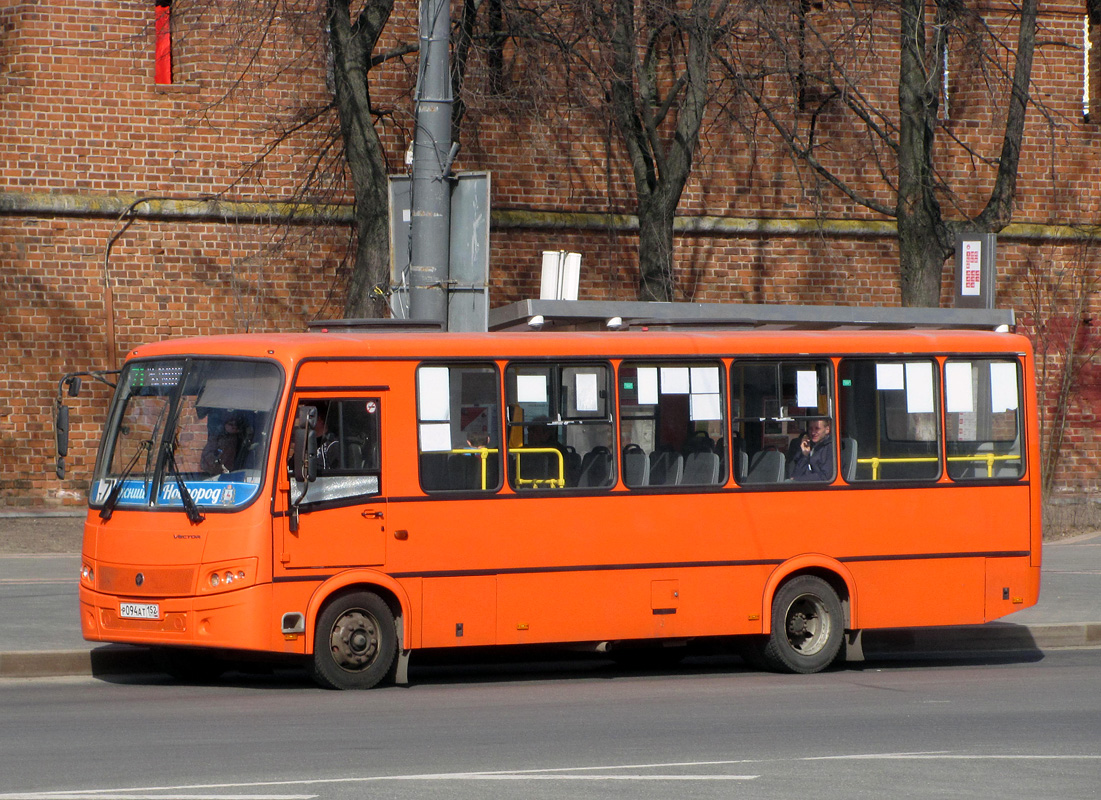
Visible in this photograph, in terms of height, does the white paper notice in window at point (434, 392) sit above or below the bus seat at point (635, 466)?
above

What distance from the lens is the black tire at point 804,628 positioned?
473 inches

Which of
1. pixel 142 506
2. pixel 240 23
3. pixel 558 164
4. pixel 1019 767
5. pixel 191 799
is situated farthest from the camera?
pixel 558 164

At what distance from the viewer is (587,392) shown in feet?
38.0

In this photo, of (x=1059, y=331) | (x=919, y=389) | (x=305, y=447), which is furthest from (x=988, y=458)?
(x=1059, y=331)

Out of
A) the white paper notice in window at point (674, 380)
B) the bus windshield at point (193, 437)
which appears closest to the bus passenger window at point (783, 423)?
the white paper notice in window at point (674, 380)

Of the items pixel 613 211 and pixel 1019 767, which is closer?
pixel 1019 767

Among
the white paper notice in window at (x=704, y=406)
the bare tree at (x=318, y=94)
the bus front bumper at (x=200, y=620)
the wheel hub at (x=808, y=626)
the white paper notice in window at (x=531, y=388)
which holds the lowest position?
the wheel hub at (x=808, y=626)

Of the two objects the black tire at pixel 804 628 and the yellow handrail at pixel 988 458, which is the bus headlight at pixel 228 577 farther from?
the yellow handrail at pixel 988 458

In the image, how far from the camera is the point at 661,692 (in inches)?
432

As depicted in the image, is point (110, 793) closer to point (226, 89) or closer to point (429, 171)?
point (429, 171)

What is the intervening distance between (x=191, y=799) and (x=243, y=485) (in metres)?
3.84

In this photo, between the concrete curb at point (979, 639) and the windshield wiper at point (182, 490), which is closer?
the windshield wiper at point (182, 490)

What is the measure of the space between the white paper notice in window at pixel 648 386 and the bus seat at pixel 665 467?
365mm

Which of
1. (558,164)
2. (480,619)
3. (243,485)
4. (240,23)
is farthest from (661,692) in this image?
(558,164)
